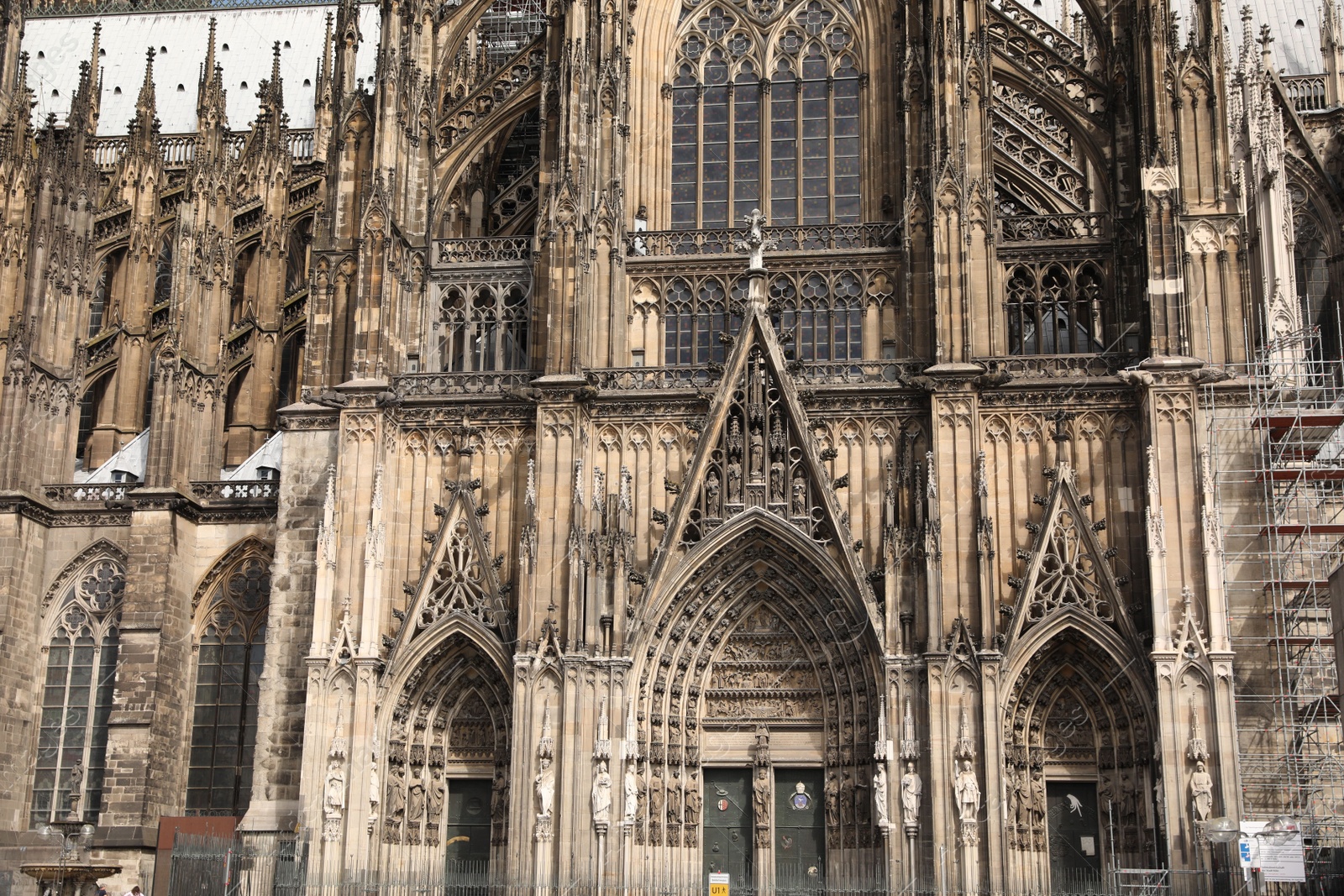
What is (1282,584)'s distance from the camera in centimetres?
2878

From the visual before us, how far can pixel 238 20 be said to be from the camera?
57438mm

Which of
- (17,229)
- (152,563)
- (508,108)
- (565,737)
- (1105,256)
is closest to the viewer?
(565,737)

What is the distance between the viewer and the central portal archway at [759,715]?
98.4 feet

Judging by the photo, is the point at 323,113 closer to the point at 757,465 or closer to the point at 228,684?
the point at 228,684

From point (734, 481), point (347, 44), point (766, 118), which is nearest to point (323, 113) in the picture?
point (347, 44)

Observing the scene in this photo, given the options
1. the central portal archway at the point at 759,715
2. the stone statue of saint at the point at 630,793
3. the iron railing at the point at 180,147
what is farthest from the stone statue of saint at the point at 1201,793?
the iron railing at the point at 180,147

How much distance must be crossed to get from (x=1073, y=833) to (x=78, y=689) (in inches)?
894

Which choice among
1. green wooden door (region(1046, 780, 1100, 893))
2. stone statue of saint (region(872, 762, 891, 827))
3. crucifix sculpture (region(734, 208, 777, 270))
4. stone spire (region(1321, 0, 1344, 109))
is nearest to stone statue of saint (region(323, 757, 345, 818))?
stone statue of saint (region(872, 762, 891, 827))

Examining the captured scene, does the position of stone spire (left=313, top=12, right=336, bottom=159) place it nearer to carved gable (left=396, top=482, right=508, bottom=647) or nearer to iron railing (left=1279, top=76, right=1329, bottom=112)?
carved gable (left=396, top=482, right=508, bottom=647)

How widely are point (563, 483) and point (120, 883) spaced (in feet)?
44.3

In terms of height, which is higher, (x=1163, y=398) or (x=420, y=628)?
(x=1163, y=398)

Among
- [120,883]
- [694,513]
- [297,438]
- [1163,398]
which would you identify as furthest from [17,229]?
[1163,398]

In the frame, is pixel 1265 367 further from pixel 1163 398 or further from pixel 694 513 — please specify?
pixel 694 513

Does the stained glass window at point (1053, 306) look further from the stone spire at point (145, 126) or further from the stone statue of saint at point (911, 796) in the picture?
the stone spire at point (145, 126)
